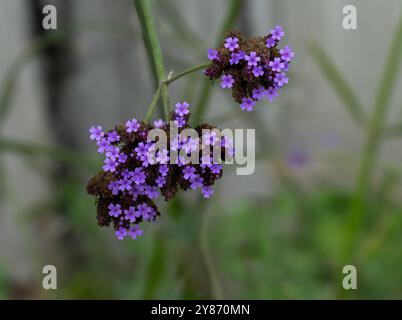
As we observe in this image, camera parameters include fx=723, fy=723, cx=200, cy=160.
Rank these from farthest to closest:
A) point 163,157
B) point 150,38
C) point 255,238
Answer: point 255,238
point 150,38
point 163,157

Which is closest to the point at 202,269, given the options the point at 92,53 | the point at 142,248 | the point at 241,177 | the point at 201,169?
the point at 201,169

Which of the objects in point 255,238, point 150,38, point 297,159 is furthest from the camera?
point 297,159

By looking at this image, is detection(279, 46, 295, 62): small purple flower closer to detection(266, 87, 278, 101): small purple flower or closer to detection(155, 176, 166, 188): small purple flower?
detection(266, 87, 278, 101): small purple flower

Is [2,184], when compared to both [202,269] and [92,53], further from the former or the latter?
[202,269]

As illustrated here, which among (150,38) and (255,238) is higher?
(255,238)

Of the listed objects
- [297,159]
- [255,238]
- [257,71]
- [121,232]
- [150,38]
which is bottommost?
[121,232]

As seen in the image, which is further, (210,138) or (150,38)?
(150,38)

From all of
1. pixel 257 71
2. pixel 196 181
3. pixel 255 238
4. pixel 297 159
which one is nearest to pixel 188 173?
pixel 196 181

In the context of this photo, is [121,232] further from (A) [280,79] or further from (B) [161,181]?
(A) [280,79]
